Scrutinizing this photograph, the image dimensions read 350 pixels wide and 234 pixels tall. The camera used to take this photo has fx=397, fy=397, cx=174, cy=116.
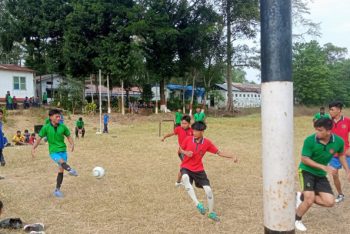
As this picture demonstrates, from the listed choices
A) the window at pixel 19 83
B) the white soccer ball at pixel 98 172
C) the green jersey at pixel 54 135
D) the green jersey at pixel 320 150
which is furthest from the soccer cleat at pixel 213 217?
the window at pixel 19 83

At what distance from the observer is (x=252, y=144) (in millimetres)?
17969

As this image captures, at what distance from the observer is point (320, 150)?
5.37m

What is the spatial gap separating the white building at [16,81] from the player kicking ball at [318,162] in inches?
1365

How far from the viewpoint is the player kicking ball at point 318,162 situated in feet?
17.3

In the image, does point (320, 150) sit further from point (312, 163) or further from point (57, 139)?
point (57, 139)

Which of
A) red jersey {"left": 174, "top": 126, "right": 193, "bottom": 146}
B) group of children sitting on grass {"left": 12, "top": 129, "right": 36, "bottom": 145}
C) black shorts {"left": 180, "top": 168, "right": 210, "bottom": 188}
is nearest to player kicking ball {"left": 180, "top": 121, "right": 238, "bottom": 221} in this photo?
Answer: black shorts {"left": 180, "top": 168, "right": 210, "bottom": 188}

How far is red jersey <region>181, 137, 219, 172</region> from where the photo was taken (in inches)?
253

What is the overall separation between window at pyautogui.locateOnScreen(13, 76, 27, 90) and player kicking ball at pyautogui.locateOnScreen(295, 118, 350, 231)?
3537 centimetres

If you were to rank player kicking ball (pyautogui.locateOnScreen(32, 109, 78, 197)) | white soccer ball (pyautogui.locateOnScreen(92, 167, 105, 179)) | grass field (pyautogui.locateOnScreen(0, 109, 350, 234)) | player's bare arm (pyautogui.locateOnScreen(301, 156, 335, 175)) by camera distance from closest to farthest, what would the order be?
player's bare arm (pyautogui.locateOnScreen(301, 156, 335, 175)) → grass field (pyautogui.locateOnScreen(0, 109, 350, 234)) → player kicking ball (pyautogui.locateOnScreen(32, 109, 78, 197)) → white soccer ball (pyautogui.locateOnScreen(92, 167, 105, 179))

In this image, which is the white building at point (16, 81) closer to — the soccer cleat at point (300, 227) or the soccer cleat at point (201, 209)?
the soccer cleat at point (201, 209)

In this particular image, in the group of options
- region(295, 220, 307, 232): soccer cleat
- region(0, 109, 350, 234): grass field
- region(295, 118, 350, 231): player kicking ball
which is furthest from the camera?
region(0, 109, 350, 234): grass field

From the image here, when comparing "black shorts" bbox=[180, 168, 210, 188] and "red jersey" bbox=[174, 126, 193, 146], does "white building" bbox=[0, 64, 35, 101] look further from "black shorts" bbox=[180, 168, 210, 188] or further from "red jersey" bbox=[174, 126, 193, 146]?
"black shorts" bbox=[180, 168, 210, 188]

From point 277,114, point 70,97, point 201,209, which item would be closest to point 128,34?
point 70,97

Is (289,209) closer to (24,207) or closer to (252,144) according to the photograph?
(24,207)
